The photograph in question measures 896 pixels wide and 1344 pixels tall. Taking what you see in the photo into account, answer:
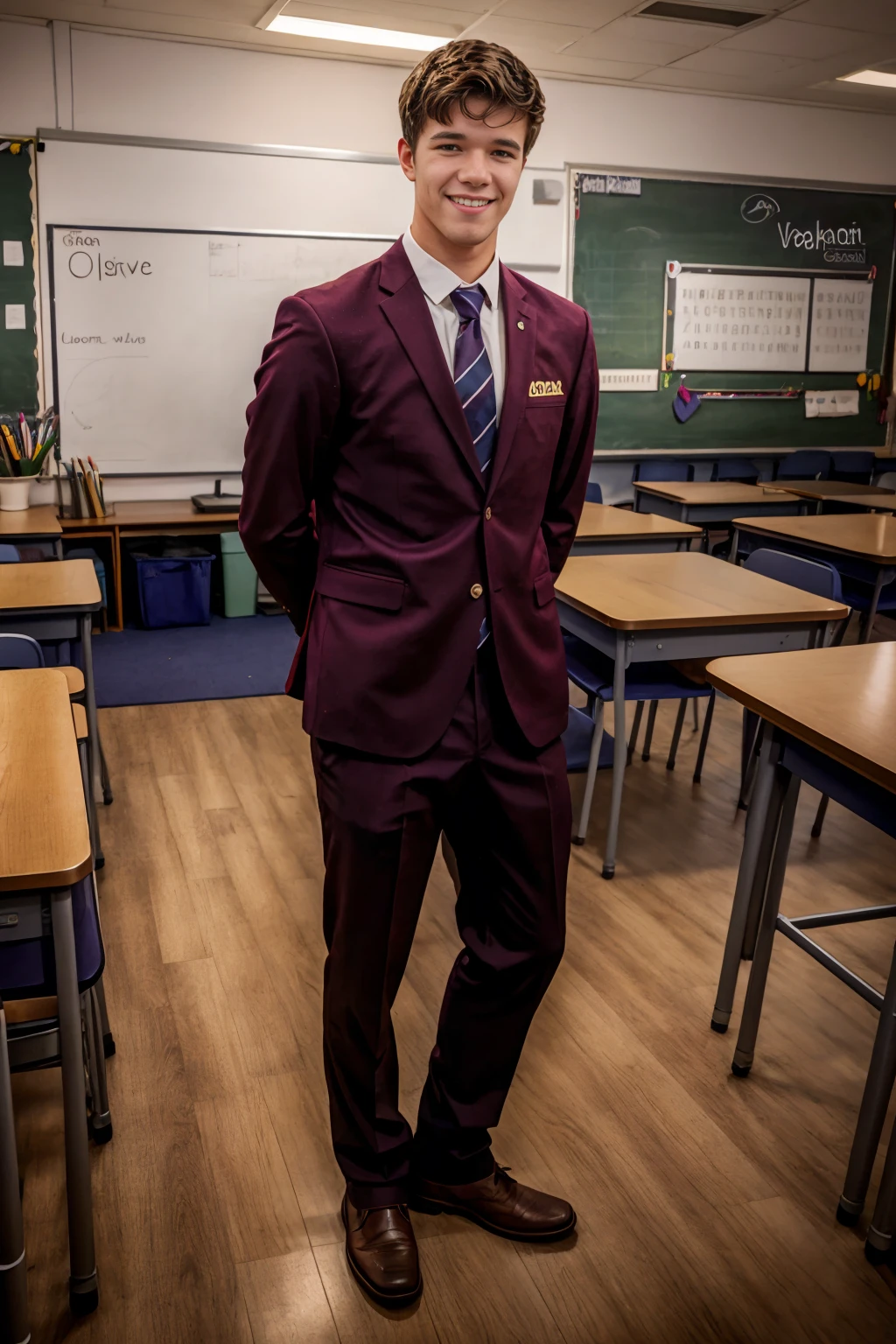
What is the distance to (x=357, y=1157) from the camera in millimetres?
1606

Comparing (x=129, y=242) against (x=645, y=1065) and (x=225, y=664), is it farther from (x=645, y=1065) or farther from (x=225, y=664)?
(x=645, y=1065)

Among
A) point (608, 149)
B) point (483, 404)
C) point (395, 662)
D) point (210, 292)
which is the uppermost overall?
point (608, 149)

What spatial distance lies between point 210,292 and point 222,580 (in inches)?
60.5

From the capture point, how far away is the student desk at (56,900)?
1317 mm

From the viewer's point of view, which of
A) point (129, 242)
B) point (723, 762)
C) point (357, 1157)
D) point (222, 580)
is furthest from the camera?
point (222, 580)

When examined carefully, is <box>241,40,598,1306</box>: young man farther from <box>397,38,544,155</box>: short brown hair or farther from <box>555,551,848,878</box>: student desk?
<box>555,551,848,878</box>: student desk

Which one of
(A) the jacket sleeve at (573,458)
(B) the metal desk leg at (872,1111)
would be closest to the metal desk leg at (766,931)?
(B) the metal desk leg at (872,1111)

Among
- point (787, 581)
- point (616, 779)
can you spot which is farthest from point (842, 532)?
point (616, 779)

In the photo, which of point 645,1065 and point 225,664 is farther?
point 225,664

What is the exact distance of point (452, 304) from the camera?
1433 mm

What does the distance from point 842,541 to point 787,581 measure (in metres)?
0.80

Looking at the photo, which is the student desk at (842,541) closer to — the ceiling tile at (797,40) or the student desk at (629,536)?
the student desk at (629,536)

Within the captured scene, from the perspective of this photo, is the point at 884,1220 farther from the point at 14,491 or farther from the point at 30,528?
the point at 14,491

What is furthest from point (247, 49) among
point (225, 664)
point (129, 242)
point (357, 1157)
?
point (357, 1157)
